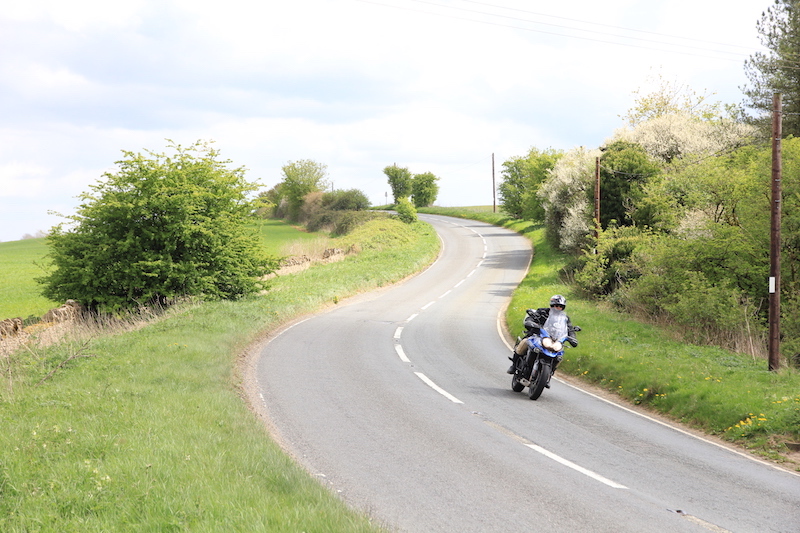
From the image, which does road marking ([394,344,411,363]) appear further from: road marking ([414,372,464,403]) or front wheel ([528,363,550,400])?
front wheel ([528,363,550,400])

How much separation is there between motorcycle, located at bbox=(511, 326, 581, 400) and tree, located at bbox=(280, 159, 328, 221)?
80.8 meters

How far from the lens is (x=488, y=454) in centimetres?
866

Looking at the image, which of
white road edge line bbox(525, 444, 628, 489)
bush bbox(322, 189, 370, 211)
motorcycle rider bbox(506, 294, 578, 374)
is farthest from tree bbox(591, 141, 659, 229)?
bush bbox(322, 189, 370, 211)

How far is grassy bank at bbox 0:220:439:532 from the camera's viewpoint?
5.57 metres

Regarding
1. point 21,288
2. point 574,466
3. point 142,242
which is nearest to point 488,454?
point 574,466

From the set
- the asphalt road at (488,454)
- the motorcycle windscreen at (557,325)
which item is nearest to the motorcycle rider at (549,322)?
the motorcycle windscreen at (557,325)

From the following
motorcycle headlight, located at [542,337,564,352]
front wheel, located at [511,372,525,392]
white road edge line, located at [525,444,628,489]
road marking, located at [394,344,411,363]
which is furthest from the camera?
road marking, located at [394,344,411,363]

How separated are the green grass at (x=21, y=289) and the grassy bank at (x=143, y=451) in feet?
31.9

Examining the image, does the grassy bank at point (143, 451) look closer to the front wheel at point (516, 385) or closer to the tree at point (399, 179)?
the front wheel at point (516, 385)

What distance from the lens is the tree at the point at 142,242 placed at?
23.8m

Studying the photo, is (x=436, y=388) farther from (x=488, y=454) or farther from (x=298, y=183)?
(x=298, y=183)

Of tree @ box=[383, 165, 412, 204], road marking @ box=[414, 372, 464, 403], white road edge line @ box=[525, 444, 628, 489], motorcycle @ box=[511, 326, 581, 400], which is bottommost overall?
road marking @ box=[414, 372, 464, 403]

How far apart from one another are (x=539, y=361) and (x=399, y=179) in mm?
91741

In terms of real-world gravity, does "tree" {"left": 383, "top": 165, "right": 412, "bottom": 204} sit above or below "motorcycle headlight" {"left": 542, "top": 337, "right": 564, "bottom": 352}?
above
